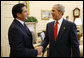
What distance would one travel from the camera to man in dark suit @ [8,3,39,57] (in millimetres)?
1609

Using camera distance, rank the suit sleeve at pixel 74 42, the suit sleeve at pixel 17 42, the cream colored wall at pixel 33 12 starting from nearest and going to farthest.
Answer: the suit sleeve at pixel 17 42
the suit sleeve at pixel 74 42
the cream colored wall at pixel 33 12

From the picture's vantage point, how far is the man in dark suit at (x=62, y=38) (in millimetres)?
2209

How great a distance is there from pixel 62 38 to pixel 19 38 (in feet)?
2.73

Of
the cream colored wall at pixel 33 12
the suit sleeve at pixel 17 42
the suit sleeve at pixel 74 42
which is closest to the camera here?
the suit sleeve at pixel 17 42

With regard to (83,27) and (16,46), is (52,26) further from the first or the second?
(83,27)

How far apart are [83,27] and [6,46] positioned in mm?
3271

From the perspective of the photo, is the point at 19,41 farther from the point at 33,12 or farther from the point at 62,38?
the point at 33,12

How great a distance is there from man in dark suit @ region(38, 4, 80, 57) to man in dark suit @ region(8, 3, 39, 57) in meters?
0.50

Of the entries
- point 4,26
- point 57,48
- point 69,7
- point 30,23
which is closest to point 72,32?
point 57,48

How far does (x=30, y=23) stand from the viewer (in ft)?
18.0

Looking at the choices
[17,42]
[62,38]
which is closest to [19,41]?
[17,42]

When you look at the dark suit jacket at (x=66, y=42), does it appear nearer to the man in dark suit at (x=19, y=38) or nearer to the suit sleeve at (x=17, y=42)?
the man in dark suit at (x=19, y=38)

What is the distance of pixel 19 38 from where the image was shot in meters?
1.62

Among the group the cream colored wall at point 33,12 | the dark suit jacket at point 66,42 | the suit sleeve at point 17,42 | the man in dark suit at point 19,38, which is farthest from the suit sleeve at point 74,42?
the cream colored wall at point 33,12
